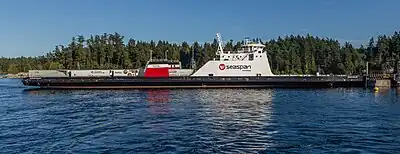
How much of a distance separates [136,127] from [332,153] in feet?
36.1

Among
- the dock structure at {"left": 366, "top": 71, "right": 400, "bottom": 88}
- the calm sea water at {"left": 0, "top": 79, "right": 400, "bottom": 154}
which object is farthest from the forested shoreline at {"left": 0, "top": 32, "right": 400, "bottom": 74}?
the calm sea water at {"left": 0, "top": 79, "right": 400, "bottom": 154}

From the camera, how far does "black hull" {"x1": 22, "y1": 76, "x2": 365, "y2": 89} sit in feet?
211

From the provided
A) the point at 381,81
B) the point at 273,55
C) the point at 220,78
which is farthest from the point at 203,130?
the point at 273,55

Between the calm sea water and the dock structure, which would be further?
the dock structure

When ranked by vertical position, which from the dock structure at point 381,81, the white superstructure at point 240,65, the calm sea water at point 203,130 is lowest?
the calm sea water at point 203,130

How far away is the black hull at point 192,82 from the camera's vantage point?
64438 millimetres

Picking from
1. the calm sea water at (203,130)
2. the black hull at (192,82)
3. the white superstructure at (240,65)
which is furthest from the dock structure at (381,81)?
the calm sea water at (203,130)

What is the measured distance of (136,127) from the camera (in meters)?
22.9

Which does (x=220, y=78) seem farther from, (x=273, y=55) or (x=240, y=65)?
(x=273, y=55)

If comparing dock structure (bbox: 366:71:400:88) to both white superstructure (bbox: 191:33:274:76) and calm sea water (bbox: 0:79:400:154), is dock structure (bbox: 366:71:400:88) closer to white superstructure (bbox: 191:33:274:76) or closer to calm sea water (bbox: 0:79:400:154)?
white superstructure (bbox: 191:33:274:76)

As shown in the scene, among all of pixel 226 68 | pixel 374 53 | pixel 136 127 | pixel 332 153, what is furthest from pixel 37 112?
pixel 374 53

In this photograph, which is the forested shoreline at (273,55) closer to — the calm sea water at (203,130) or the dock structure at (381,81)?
the dock structure at (381,81)

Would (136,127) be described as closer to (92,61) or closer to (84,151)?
(84,151)

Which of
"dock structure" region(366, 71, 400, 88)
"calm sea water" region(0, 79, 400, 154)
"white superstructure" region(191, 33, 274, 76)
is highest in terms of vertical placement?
"white superstructure" region(191, 33, 274, 76)
